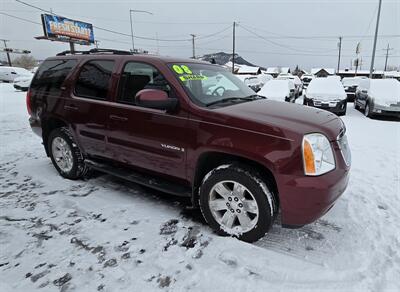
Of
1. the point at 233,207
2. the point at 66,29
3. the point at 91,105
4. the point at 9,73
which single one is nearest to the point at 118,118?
the point at 91,105

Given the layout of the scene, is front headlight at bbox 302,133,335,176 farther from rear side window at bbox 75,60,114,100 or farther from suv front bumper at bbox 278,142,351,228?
rear side window at bbox 75,60,114,100

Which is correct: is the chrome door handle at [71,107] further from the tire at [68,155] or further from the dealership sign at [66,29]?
the dealership sign at [66,29]

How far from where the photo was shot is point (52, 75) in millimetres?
4438

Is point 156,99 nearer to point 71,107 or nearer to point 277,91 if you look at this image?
point 71,107

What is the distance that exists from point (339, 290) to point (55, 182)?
3.99 metres

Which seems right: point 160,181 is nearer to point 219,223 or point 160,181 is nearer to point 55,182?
point 219,223

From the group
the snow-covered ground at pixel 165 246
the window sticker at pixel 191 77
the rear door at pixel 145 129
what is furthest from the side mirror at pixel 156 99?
the snow-covered ground at pixel 165 246

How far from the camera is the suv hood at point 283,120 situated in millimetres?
2516

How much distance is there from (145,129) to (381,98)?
36.3ft

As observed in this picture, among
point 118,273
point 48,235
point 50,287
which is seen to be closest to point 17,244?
point 48,235

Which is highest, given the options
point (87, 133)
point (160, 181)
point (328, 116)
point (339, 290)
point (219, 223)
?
point (328, 116)

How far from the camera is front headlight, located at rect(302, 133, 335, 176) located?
2.42m

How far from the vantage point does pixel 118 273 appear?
2.42 metres

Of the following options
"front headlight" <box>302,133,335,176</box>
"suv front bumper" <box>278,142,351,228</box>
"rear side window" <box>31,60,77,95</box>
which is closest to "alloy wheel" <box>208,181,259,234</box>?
"suv front bumper" <box>278,142,351,228</box>
